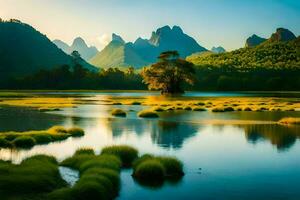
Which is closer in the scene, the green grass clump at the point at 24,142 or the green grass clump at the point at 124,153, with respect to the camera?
the green grass clump at the point at 124,153

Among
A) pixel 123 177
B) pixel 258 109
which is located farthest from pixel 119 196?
pixel 258 109

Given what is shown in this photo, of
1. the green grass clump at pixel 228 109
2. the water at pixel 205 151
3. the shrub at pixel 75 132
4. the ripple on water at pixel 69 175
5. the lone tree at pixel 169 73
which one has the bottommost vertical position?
the water at pixel 205 151

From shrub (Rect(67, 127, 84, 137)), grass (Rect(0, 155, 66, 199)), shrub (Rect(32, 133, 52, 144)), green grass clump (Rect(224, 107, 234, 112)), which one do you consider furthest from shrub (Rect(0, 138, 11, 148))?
green grass clump (Rect(224, 107, 234, 112))

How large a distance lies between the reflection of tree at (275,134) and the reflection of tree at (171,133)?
7030 mm

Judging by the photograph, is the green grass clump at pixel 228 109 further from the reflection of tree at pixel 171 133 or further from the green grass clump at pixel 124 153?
the green grass clump at pixel 124 153

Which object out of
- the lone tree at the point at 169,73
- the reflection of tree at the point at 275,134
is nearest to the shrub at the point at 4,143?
the reflection of tree at the point at 275,134

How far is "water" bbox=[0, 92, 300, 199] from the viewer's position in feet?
84.5

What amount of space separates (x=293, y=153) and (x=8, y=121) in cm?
4266

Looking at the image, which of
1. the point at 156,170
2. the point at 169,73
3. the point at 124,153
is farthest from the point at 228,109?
the point at 169,73

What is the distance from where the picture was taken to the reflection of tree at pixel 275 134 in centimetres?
A: 4462

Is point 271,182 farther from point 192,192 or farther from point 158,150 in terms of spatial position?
point 158,150

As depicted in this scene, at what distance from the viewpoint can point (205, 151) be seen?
40.4 meters

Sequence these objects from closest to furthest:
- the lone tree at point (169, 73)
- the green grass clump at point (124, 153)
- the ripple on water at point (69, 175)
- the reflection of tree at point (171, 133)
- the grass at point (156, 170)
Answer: the ripple on water at point (69, 175), the grass at point (156, 170), the green grass clump at point (124, 153), the reflection of tree at point (171, 133), the lone tree at point (169, 73)

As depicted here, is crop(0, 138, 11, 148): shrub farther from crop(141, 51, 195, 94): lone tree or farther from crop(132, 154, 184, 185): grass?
crop(141, 51, 195, 94): lone tree
